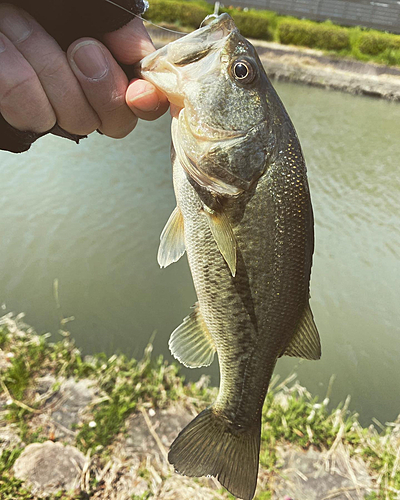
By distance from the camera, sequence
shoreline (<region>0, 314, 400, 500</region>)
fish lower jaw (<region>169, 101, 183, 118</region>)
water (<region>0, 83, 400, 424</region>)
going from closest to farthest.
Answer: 1. fish lower jaw (<region>169, 101, 183, 118</region>)
2. shoreline (<region>0, 314, 400, 500</region>)
3. water (<region>0, 83, 400, 424</region>)

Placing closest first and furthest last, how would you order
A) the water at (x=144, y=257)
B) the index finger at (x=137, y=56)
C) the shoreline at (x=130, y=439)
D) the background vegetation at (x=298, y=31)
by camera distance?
1. the index finger at (x=137, y=56)
2. the shoreline at (x=130, y=439)
3. the water at (x=144, y=257)
4. the background vegetation at (x=298, y=31)

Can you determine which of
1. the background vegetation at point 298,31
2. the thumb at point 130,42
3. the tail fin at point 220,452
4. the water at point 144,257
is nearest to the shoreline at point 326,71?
the background vegetation at point 298,31

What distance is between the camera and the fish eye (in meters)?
1.40

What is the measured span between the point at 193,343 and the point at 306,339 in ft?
1.39

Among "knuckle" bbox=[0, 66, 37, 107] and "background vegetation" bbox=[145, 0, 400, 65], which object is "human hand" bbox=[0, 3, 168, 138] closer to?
"knuckle" bbox=[0, 66, 37, 107]

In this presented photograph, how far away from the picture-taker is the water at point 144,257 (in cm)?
421

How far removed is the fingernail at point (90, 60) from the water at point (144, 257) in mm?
2989

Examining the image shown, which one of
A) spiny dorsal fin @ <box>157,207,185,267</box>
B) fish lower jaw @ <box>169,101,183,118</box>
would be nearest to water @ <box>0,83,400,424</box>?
spiny dorsal fin @ <box>157,207,185,267</box>

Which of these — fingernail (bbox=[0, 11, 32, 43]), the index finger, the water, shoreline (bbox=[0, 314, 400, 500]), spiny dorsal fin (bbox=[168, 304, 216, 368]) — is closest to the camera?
fingernail (bbox=[0, 11, 32, 43])

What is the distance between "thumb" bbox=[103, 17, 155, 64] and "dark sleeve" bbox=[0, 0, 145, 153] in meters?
0.03

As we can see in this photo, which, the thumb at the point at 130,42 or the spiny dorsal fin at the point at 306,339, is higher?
the thumb at the point at 130,42

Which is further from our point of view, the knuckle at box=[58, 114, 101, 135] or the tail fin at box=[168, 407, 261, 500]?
the tail fin at box=[168, 407, 261, 500]

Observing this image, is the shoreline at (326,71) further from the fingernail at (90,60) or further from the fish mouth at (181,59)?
the fingernail at (90,60)

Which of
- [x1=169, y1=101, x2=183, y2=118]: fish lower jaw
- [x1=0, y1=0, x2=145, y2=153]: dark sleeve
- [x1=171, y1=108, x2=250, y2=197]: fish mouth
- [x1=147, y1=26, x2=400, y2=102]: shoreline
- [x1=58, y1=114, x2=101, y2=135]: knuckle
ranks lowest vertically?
[x1=147, y1=26, x2=400, y2=102]: shoreline
